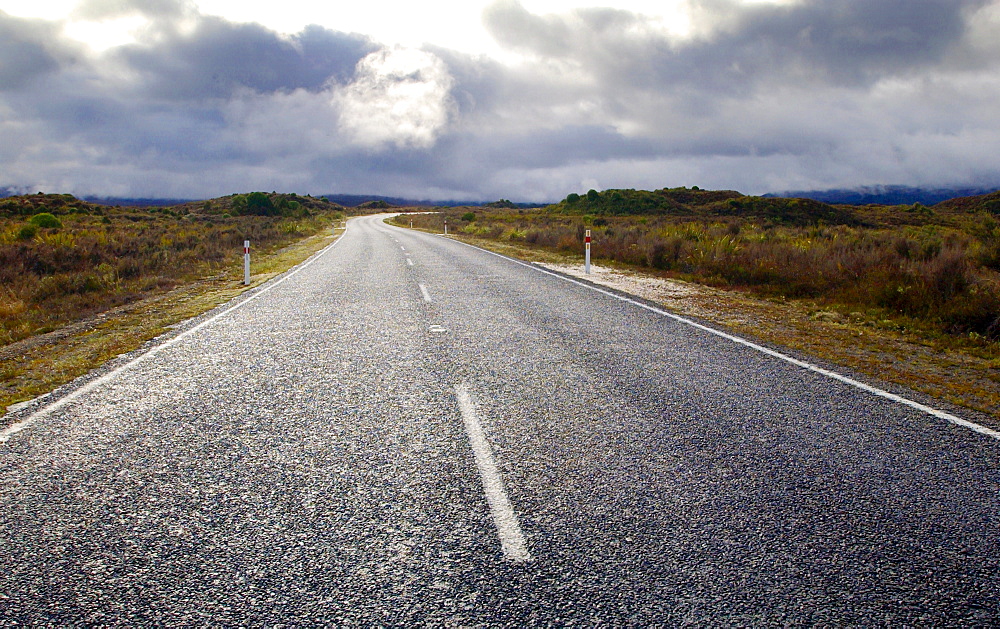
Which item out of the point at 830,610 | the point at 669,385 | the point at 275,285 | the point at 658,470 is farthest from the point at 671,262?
the point at 830,610

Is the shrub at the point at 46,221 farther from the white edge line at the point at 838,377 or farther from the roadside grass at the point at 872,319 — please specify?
the white edge line at the point at 838,377

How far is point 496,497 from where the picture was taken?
3.51 m

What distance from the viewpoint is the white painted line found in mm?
2986

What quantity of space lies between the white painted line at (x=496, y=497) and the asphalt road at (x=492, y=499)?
0.02 metres

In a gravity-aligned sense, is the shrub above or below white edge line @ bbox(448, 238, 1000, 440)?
above

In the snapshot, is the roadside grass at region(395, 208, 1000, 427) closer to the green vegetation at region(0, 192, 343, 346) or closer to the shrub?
the green vegetation at region(0, 192, 343, 346)

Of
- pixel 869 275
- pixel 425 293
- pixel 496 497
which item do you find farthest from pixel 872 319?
pixel 496 497

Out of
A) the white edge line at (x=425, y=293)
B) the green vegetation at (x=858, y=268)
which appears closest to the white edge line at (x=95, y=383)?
the white edge line at (x=425, y=293)

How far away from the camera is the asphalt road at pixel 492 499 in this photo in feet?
8.62

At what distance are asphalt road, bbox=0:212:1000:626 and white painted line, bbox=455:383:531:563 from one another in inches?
0.6

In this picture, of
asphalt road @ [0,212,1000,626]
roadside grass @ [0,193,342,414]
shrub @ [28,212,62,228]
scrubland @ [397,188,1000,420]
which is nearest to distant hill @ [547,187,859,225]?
scrubland @ [397,188,1000,420]

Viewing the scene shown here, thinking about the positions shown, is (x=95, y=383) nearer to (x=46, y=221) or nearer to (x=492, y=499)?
(x=492, y=499)

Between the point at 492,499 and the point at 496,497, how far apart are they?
3 cm

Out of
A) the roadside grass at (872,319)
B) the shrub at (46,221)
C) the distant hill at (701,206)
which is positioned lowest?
the roadside grass at (872,319)
